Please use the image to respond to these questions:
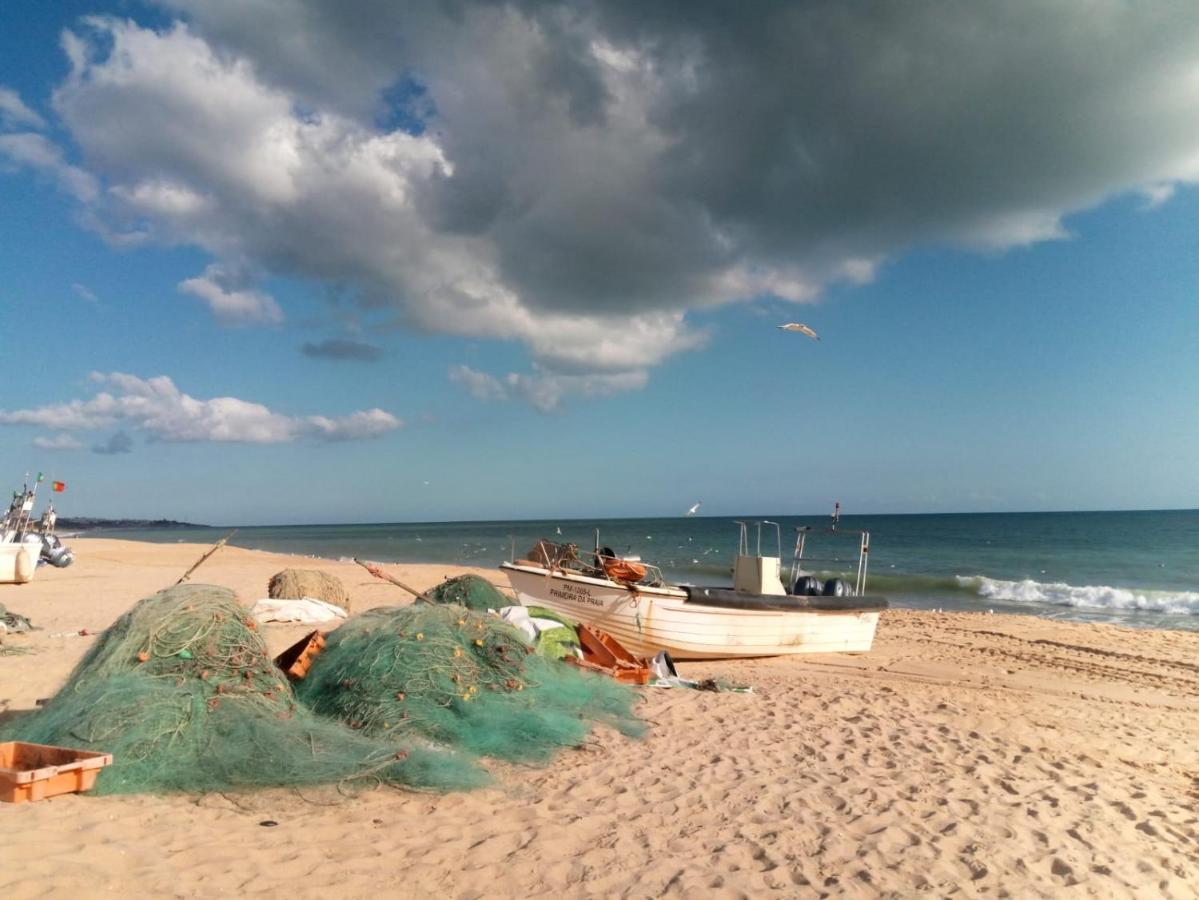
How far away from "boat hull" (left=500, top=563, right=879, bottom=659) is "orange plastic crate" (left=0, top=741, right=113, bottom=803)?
7197 mm

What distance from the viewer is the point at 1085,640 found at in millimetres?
16203

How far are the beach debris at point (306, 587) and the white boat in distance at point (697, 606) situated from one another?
4816mm

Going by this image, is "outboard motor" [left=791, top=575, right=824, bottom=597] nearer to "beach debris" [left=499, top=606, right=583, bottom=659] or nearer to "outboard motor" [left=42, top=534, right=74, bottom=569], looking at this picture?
"beach debris" [left=499, top=606, right=583, bottom=659]

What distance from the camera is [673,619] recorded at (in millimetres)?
11266

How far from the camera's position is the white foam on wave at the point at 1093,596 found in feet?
79.0

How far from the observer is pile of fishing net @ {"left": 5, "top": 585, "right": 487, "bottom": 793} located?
5.01 meters

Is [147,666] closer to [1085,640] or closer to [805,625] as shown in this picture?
[805,625]

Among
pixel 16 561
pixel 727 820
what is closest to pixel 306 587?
pixel 16 561

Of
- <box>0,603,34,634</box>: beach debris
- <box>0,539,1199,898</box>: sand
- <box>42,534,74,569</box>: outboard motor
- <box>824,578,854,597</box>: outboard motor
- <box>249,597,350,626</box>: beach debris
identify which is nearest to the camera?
<box>0,539,1199,898</box>: sand

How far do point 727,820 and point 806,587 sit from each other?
8291mm

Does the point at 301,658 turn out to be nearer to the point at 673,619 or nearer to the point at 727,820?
the point at 727,820

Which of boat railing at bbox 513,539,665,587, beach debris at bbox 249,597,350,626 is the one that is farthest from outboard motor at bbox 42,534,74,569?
boat railing at bbox 513,539,665,587

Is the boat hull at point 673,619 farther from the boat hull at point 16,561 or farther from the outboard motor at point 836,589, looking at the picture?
the boat hull at point 16,561

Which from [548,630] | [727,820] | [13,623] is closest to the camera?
[727,820]
